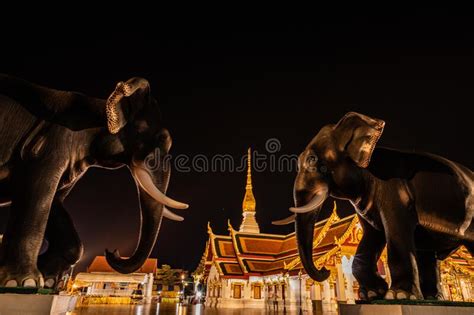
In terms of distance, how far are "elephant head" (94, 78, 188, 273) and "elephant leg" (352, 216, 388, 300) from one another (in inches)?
77.2

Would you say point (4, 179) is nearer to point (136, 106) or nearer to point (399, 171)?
point (136, 106)

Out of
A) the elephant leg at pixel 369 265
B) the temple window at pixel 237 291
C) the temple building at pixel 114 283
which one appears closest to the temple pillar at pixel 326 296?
the temple window at pixel 237 291

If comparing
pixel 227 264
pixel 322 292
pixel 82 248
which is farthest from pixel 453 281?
pixel 82 248

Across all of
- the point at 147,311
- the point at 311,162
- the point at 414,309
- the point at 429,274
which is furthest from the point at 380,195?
the point at 147,311

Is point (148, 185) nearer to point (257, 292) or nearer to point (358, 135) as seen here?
point (358, 135)

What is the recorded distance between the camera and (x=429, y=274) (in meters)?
3.67

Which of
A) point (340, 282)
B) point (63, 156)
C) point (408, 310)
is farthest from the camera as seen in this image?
point (340, 282)

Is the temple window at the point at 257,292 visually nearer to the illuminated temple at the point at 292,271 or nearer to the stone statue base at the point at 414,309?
the illuminated temple at the point at 292,271

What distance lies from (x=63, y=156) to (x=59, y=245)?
0.88m

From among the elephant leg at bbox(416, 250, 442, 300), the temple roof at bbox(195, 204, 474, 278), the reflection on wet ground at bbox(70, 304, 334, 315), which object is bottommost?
the reflection on wet ground at bbox(70, 304, 334, 315)

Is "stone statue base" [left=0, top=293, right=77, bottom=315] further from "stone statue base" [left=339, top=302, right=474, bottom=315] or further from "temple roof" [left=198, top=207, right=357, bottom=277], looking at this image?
"temple roof" [left=198, top=207, right=357, bottom=277]

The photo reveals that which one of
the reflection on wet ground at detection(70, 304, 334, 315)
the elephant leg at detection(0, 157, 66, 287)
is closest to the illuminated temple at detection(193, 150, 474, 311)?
the reflection on wet ground at detection(70, 304, 334, 315)

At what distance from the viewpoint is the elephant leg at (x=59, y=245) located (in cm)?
299

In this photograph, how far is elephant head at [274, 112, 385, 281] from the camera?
3.33 metres
